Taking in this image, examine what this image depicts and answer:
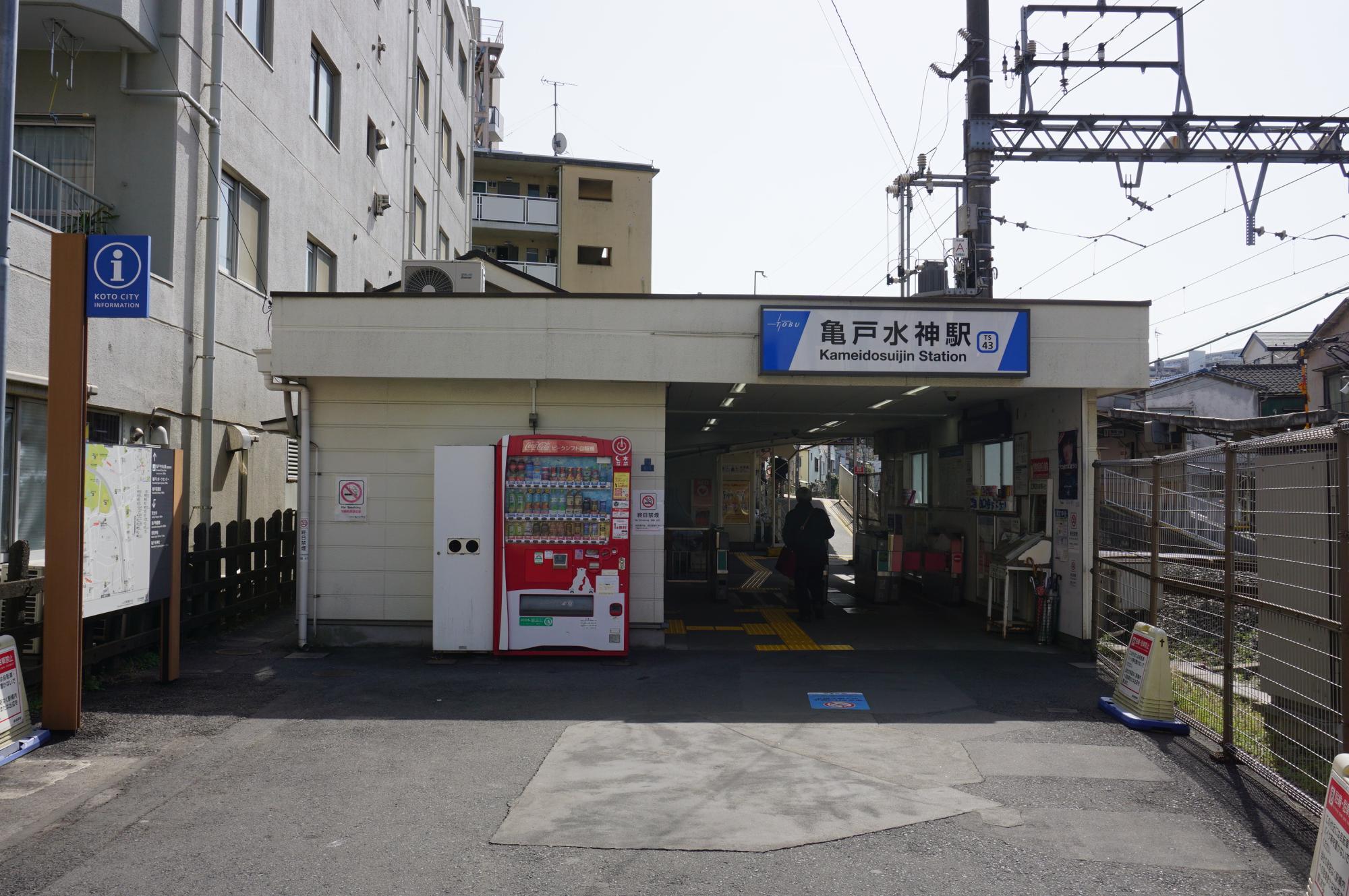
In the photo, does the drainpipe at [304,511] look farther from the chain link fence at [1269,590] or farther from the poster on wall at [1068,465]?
the poster on wall at [1068,465]

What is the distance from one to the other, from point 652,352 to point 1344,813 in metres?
7.80

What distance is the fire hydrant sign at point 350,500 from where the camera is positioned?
1083 cm

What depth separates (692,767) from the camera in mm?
6500

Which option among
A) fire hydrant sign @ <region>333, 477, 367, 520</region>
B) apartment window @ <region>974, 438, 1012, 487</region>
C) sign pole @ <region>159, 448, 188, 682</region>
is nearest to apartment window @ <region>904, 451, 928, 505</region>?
apartment window @ <region>974, 438, 1012, 487</region>

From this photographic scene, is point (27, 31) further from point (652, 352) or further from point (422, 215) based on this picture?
point (422, 215)

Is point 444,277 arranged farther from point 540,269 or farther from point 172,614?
point 540,269

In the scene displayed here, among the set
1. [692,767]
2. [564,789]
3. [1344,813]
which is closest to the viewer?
[1344,813]

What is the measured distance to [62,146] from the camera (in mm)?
11297

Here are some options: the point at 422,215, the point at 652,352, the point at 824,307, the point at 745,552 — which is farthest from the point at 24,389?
the point at 745,552

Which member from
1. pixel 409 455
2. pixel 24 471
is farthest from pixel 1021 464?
pixel 24 471

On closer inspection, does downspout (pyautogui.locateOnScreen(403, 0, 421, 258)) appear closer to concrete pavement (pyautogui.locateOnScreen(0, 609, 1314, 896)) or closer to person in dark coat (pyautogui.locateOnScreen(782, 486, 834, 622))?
person in dark coat (pyautogui.locateOnScreen(782, 486, 834, 622))

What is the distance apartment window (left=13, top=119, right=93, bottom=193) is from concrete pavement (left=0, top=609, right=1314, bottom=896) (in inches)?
254

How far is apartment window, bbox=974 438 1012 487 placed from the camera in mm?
13289

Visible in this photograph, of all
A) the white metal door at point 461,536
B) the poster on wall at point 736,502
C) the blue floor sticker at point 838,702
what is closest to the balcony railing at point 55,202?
the white metal door at point 461,536
